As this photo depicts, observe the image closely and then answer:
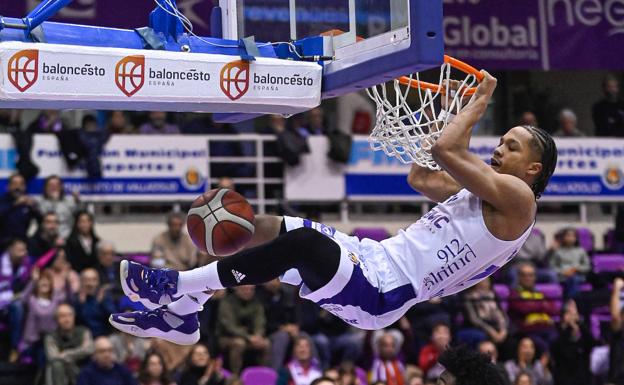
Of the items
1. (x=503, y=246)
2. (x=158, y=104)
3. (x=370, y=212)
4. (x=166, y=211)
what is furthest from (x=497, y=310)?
(x=158, y=104)

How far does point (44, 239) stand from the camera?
11.3m

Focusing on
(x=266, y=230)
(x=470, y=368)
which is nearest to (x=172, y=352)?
(x=266, y=230)

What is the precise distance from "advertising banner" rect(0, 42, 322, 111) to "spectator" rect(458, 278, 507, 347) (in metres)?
5.64

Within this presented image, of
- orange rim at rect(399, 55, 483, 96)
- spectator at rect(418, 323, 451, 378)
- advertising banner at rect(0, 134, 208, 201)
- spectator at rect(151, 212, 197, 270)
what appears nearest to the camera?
orange rim at rect(399, 55, 483, 96)

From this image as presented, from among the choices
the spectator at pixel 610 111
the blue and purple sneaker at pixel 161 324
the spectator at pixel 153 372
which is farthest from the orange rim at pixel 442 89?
the spectator at pixel 610 111

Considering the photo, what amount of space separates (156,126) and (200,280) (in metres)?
7.13

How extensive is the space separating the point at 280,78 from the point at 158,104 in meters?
0.62

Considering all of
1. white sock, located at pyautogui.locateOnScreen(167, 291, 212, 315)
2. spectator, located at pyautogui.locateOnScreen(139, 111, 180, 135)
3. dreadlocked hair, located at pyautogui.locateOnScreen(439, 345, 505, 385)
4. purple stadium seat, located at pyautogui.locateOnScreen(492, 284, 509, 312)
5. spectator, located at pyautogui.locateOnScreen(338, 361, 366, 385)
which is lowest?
spectator, located at pyautogui.locateOnScreen(338, 361, 366, 385)

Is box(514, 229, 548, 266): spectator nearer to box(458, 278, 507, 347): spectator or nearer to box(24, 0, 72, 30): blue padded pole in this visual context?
box(458, 278, 507, 347): spectator

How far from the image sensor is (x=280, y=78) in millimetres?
6195

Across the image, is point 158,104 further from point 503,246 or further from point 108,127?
point 108,127

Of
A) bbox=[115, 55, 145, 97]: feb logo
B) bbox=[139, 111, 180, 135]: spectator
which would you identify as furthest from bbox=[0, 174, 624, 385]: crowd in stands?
bbox=[115, 55, 145, 97]: feb logo

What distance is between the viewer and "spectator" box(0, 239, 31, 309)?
418 inches

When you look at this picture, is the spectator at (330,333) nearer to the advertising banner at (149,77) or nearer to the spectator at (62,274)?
the spectator at (62,274)
